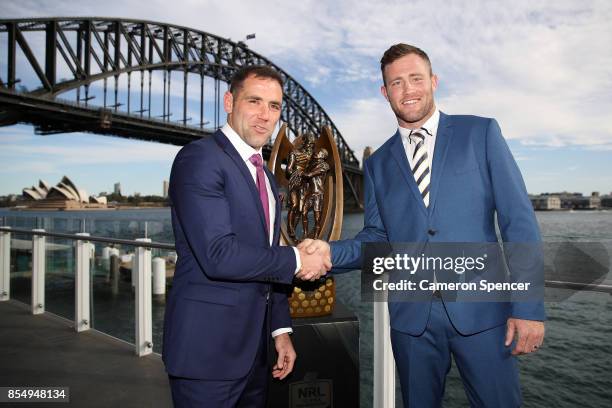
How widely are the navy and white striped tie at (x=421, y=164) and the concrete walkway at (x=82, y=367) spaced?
214cm

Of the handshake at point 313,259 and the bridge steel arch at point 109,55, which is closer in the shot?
the handshake at point 313,259

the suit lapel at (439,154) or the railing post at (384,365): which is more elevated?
the suit lapel at (439,154)

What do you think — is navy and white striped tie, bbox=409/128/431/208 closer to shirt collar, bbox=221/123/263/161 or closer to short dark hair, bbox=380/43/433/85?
short dark hair, bbox=380/43/433/85

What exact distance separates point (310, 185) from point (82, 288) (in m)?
3.01

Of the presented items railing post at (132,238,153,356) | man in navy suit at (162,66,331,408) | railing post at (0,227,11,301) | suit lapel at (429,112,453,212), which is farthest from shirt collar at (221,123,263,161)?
railing post at (0,227,11,301)

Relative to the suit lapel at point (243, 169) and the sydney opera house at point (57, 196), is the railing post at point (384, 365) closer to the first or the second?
the suit lapel at point (243, 169)

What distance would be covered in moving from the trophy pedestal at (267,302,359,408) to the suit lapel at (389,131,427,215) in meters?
0.86

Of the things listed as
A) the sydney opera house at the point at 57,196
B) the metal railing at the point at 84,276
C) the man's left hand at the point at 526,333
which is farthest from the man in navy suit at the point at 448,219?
the sydney opera house at the point at 57,196

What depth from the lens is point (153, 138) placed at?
31484 mm

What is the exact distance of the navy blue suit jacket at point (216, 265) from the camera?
4.56 ft

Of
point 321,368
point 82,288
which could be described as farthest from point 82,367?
point 321,368

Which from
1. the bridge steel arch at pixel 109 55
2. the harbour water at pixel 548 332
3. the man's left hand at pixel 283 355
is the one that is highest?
the bridge steel arch at pixel 109 55

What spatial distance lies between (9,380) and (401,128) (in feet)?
10.5

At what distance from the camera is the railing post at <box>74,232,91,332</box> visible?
13.4 feet
